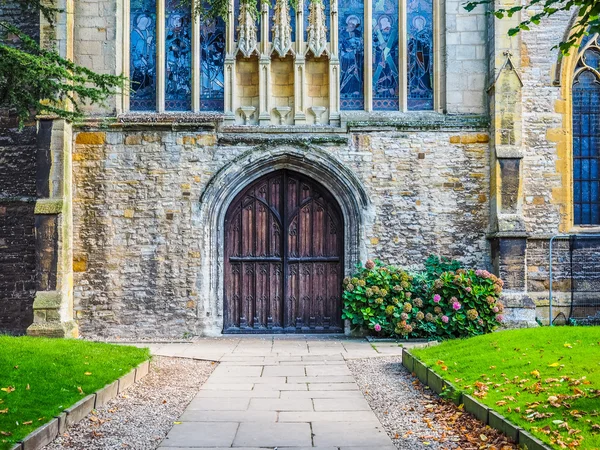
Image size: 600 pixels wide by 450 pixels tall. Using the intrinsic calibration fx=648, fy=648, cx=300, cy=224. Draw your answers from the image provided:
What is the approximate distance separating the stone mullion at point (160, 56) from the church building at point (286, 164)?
0.13 ft

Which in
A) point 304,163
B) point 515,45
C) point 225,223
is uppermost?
point 515,45

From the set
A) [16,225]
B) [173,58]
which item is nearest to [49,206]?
[16,225]

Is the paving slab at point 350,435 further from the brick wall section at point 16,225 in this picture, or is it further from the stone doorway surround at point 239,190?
the brick wall section at point 16,225

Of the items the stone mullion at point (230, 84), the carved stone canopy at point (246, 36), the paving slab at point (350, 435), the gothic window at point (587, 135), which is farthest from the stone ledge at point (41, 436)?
the gothic window at point (587, 135)

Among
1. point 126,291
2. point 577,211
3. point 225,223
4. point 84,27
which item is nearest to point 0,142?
point 84,27

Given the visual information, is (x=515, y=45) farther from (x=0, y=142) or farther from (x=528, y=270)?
(x=0, y=142)

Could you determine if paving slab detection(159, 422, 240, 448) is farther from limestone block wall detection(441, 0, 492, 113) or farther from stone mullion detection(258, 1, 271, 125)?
limestone block wall detection(441, 0, 492, 113)

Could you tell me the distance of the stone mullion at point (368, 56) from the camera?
39.1ft

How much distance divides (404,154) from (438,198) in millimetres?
994

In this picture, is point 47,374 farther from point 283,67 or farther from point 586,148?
point 586,148

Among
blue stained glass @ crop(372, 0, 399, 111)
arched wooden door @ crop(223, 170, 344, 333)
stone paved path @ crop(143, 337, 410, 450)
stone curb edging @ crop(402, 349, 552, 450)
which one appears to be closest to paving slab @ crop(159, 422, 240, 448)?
stone paved path @ crop(143, 337, 410, 450)

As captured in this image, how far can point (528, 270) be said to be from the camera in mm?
11578

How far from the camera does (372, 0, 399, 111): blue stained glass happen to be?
1207cm

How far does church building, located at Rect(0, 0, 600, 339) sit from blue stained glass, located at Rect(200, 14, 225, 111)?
0.12 ft
